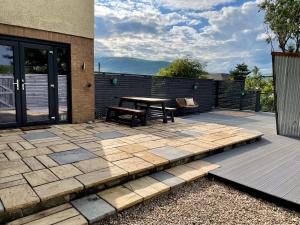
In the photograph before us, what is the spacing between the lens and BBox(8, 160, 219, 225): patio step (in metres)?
2.06

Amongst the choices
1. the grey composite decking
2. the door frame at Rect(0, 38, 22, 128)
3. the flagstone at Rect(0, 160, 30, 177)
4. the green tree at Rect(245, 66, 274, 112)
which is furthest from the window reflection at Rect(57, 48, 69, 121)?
the green tree at Rect(245, 66, 274, 112)

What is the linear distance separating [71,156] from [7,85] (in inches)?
101

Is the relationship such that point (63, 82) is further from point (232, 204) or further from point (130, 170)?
point (232, 204)

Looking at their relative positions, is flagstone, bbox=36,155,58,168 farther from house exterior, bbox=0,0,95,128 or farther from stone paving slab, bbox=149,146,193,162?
house exterior, bbox=0,0,95,128

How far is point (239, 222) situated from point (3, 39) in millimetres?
5092

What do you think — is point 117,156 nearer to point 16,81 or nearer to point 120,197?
point 120,197

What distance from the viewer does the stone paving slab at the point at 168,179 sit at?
9.35ft

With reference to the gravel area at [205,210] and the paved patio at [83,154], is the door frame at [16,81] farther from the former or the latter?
the gravel area at [205,210]

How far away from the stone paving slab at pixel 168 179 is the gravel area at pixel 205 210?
7 cm

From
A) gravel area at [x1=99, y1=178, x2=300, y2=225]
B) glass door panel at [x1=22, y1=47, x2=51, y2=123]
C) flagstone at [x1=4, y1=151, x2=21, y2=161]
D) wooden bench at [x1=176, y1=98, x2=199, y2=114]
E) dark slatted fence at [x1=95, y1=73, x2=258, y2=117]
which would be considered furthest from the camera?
wooden bench at [x1=176, y1=98, x2=199, y2=114]

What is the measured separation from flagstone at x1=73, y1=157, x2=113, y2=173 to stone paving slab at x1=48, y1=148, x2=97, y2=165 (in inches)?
5.5

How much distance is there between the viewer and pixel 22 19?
15.4 feet

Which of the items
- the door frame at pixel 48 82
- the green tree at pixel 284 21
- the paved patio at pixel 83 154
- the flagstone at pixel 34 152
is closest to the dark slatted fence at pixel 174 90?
the door frame at pixel 48 82

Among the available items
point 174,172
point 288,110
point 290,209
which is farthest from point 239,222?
point 288,110
